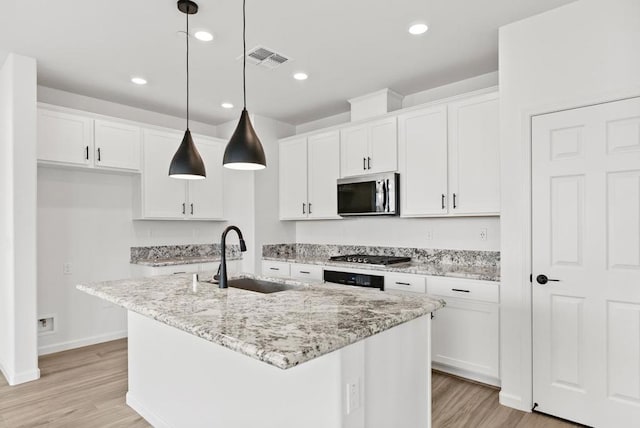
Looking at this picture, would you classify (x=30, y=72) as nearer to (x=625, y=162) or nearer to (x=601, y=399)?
(x=625, y=162)

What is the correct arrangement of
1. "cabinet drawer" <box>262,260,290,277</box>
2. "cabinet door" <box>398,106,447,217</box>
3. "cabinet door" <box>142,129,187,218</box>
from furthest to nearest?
"cabinet drawer" <box>262,260,290,277</box>, "cabinet door" <box>142,129,187,218</box>, "cabinet door" <box>398,106,447,217</box>

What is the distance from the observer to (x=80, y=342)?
408cm

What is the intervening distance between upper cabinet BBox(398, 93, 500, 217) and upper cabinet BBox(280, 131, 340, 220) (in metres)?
0.91

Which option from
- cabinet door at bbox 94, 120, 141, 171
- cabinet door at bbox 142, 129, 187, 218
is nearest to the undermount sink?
cabinet door at bbox 142, 129, 187, 218

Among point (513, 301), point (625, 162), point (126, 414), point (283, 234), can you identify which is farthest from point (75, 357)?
point (625, 162)

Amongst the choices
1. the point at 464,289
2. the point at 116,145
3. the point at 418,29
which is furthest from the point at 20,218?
the point at 464,289

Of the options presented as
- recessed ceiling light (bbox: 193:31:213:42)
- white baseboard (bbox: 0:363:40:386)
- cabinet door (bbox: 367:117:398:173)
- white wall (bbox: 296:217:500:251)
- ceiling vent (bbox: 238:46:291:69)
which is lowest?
white baseboard (bbox: 0:363:40:386)

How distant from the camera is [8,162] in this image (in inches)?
125

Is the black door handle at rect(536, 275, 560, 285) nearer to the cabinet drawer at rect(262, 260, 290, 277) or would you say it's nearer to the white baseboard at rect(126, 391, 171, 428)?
the white baseboard at rect(126, 391, 171, 428)

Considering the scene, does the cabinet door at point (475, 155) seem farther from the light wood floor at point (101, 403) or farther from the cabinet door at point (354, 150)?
the light wood floor at point (101, 403)

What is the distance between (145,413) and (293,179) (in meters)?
3.02

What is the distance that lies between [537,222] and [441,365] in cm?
150

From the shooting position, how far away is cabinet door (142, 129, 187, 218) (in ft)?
14.0

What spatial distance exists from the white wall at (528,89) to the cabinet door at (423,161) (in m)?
0.76
